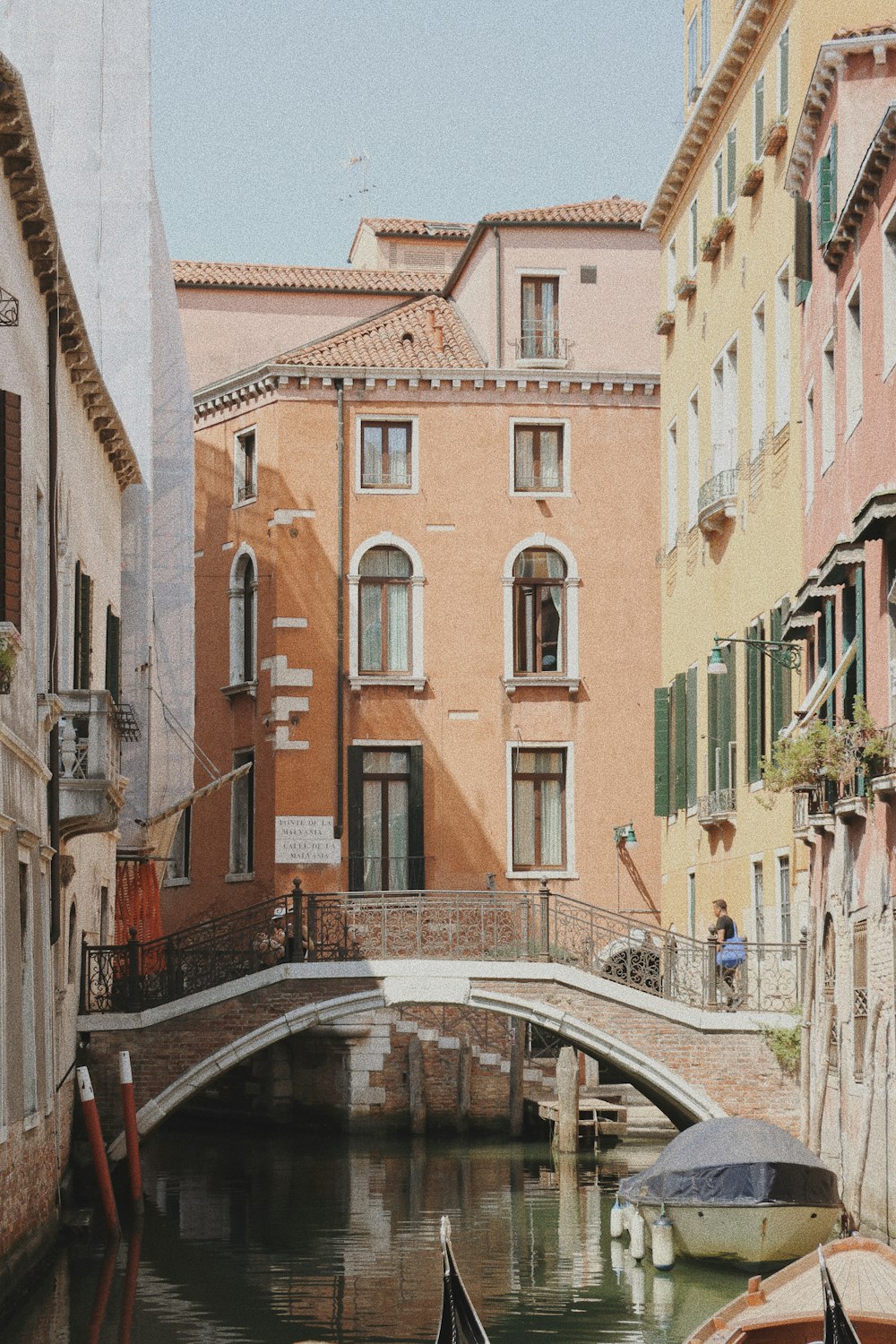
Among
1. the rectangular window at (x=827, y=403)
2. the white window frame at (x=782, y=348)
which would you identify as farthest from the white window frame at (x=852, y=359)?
the white window frame at (x=782, y=348)

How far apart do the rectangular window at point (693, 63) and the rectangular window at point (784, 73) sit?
4.29 metres

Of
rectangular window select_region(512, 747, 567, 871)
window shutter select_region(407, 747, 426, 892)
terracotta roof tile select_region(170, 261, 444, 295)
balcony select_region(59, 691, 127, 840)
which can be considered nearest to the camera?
balcony select_region(59, 691, 127, 840)

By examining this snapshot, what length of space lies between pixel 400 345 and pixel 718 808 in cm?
969

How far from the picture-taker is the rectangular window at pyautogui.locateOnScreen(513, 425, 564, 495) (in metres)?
29.6

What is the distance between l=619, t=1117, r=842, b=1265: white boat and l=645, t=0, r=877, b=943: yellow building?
3256mm

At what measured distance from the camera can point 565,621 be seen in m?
29.4

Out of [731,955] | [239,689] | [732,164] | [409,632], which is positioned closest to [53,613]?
[731,955]

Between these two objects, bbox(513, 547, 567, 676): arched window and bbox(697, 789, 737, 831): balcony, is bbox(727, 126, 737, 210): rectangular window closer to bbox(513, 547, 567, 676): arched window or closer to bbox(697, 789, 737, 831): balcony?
bbox(697, 789, 737, 831): balcony

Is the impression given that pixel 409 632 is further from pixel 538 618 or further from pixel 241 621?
pixel 241 621

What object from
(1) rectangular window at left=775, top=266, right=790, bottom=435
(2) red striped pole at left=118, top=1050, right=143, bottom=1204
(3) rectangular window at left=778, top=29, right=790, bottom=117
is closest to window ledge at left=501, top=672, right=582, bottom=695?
(1) rectangular window at left=775, top=266, right=790, bottom=435

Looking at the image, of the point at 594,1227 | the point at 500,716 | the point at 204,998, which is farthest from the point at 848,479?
the point at 500,716

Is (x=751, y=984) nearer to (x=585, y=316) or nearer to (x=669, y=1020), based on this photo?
(x=669, y=1020)

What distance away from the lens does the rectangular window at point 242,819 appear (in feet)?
95.9

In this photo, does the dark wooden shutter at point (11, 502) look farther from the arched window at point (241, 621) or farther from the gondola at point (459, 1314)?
the arched window at point (241, 621)
